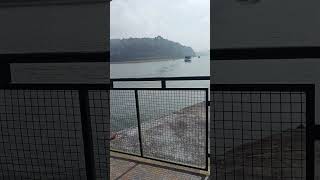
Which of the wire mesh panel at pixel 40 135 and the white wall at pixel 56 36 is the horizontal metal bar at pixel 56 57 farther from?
the wire mesh panel at pixel 40 135

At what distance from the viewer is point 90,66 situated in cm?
424

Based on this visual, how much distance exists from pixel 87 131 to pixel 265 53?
177 centimetres

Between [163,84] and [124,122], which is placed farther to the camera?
[124,122]

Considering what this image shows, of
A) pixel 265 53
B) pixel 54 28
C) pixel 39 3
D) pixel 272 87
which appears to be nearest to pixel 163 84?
pixel 54 28

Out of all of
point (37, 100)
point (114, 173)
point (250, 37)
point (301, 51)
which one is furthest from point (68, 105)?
point (301, 51)

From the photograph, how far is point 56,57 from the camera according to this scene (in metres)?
4.34

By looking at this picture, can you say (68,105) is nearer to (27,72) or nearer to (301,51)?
(27,72)

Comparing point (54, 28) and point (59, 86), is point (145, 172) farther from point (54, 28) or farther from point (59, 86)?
point (54, 28)

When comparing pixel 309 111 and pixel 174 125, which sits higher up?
pixel 309 111

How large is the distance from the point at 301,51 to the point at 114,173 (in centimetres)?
258

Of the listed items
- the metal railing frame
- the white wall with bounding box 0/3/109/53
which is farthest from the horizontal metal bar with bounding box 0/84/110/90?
the metal railing frame

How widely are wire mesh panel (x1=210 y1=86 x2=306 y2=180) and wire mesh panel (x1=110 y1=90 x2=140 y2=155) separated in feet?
5.70

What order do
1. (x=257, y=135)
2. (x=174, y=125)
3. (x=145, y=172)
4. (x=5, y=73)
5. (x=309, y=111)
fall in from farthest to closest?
(x=174, y=125)
(x=145, y=172)
(x=5, y=73)
(x=257, y=135)
(x=309, y=111)

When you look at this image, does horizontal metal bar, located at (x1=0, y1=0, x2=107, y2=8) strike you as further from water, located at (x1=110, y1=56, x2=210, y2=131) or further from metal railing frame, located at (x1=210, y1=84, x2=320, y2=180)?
metal railing frame, located at (x1=210, y1=84, x2=320, y2=180)
